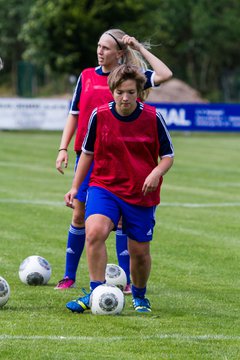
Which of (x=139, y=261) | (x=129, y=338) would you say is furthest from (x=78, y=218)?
(x=129, y=338)

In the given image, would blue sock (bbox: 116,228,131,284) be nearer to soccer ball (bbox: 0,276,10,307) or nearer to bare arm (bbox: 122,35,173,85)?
soccer ball (bbox: 0,276,10,307)

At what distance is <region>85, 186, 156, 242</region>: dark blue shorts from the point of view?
26.7 ft

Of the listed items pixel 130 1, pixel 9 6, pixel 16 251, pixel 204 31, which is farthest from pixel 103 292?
pixel 204 31

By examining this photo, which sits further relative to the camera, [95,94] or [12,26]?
[12,26]

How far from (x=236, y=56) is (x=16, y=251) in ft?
179

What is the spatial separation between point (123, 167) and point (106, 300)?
985 mm

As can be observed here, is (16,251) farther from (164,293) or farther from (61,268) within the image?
(164,293)

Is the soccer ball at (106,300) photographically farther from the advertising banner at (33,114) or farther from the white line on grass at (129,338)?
the advertising banner at (33,114)

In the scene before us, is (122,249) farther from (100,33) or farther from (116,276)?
(100,33)

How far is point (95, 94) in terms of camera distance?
9.17 m

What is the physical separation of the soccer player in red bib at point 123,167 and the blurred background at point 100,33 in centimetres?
3394

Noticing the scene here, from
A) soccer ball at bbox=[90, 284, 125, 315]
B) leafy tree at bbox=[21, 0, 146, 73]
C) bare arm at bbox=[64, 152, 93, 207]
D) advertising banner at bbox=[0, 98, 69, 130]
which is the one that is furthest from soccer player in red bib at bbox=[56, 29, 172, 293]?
leafy tree at bbox=[21, 0, 146, 73]

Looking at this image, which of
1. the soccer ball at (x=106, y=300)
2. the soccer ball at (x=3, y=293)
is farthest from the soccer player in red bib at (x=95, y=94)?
the soccer ball at (x=106, y=300)

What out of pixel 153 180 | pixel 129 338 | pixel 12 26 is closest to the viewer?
pixel 129 338
